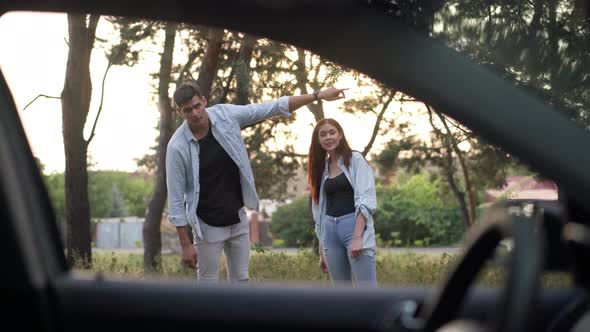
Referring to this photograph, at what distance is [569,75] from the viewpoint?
626cm

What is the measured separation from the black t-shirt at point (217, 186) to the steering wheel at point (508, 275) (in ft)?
14.3

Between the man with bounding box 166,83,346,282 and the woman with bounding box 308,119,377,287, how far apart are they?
0.87 meters

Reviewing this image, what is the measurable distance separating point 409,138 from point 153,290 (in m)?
11.5

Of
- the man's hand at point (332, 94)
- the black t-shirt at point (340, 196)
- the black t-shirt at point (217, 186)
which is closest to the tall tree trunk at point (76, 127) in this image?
the black t-shirt at point (340, 196)

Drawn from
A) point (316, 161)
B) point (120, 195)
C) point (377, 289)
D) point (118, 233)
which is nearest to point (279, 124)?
point (316, 161)

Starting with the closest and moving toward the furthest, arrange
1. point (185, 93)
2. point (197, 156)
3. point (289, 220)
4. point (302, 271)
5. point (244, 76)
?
point (185, 93) < point (197, 156) < point (302, 271) < point (244, 76) < point (289, 220)

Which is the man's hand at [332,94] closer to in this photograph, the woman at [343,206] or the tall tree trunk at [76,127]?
the woman at [343,206]

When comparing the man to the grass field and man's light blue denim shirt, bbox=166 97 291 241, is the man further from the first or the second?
the grass field

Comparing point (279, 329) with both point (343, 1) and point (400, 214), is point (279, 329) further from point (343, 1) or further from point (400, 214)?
point (400, 214)

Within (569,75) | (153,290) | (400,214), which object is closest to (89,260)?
(569,75)

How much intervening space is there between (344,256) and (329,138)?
2.79 ft

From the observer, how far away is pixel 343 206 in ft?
22.4

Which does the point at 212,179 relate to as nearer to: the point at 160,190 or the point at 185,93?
the point at 185,93

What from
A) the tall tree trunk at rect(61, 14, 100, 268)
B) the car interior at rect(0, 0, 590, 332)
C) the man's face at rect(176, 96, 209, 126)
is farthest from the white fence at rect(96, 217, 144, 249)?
the car interior at rect(0, 0, 590, 332)
